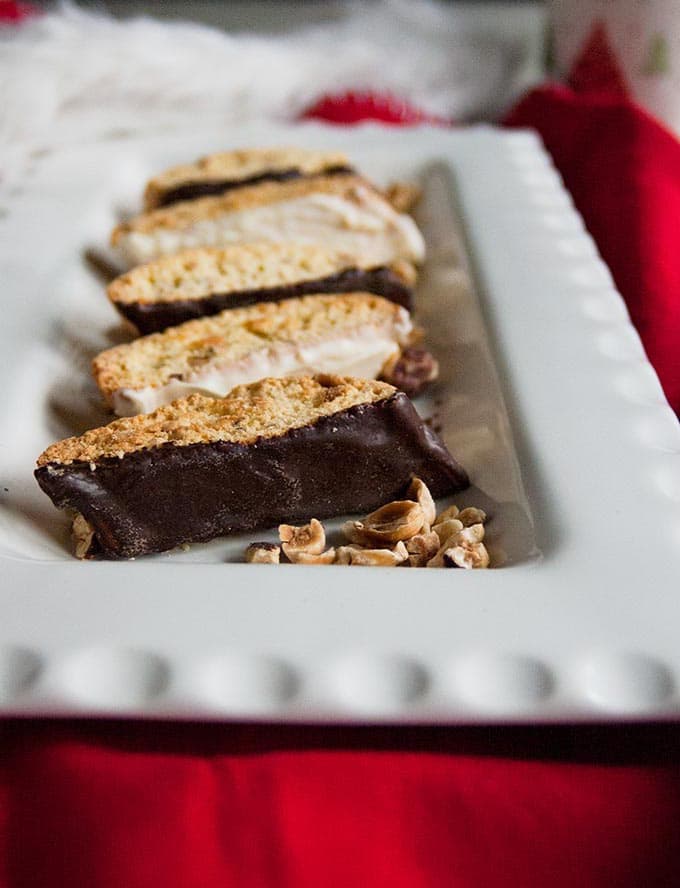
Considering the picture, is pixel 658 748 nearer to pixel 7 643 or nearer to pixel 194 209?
pixel 7 643

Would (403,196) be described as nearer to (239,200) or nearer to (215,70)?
(239,200)

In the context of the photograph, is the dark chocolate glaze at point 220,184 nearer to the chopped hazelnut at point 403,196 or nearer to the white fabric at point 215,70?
the chopped hazelnut at point 403,196

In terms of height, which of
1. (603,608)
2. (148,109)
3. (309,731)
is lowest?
(148,109)

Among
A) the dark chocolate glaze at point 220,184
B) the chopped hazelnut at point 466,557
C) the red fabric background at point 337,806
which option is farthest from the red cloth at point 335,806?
the dark chocolate glaze at point 220,184

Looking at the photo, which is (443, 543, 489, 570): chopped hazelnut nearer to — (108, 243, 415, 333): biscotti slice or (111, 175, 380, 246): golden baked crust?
(108, 243, 415, 333): biscotti slice

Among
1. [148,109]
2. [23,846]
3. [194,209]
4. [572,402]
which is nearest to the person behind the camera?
[23,846]

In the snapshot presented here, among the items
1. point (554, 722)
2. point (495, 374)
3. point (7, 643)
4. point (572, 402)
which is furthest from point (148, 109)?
point (554, 722)
